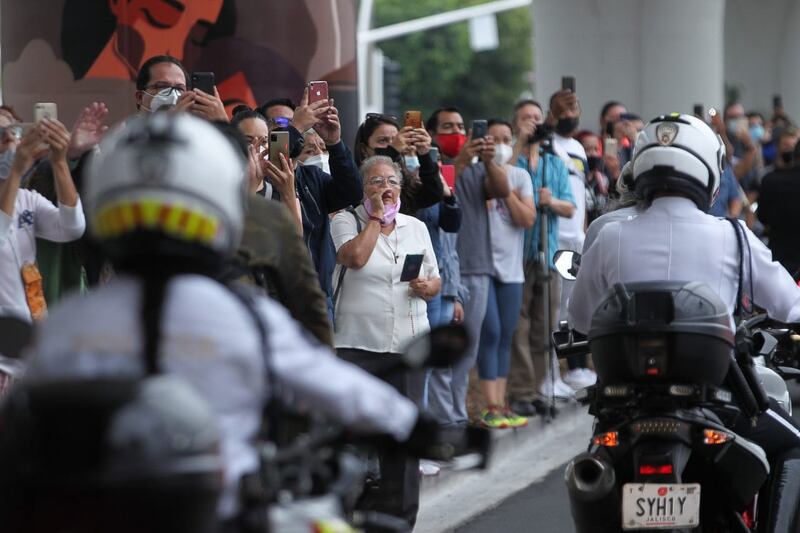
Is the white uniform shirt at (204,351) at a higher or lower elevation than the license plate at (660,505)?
higher

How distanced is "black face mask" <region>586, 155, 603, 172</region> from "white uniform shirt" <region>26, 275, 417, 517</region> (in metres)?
11.0

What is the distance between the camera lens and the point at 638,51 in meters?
24.0

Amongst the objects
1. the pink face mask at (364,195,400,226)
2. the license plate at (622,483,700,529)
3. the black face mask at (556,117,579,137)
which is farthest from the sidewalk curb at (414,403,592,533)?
the license plate at (622,483,700,529)

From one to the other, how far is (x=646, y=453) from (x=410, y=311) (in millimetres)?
3418

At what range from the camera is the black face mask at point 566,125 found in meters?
13.8

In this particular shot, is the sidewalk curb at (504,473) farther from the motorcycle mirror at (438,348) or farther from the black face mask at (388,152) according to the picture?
the motorcycle mirror at (438,348)

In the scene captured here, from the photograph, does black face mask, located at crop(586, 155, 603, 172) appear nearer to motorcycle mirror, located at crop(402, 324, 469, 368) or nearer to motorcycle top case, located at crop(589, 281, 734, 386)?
motorcycle top case, located at crop(589, 281, 734, 386)

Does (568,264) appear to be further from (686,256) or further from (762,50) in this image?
(762,50)

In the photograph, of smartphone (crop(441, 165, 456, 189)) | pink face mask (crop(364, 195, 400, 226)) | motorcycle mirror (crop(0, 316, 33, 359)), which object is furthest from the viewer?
smartphone (crop(441, 165, 456, 189))

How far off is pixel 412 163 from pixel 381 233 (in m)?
0.99

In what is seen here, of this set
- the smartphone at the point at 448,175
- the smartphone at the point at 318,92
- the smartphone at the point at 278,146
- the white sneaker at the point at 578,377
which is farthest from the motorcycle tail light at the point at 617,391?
the white sneaker at the point at 578,377

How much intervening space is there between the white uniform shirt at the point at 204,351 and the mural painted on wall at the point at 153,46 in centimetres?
871

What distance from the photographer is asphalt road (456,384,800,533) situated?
923 cm

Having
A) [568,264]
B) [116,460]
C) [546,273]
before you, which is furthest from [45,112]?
[546,273]
